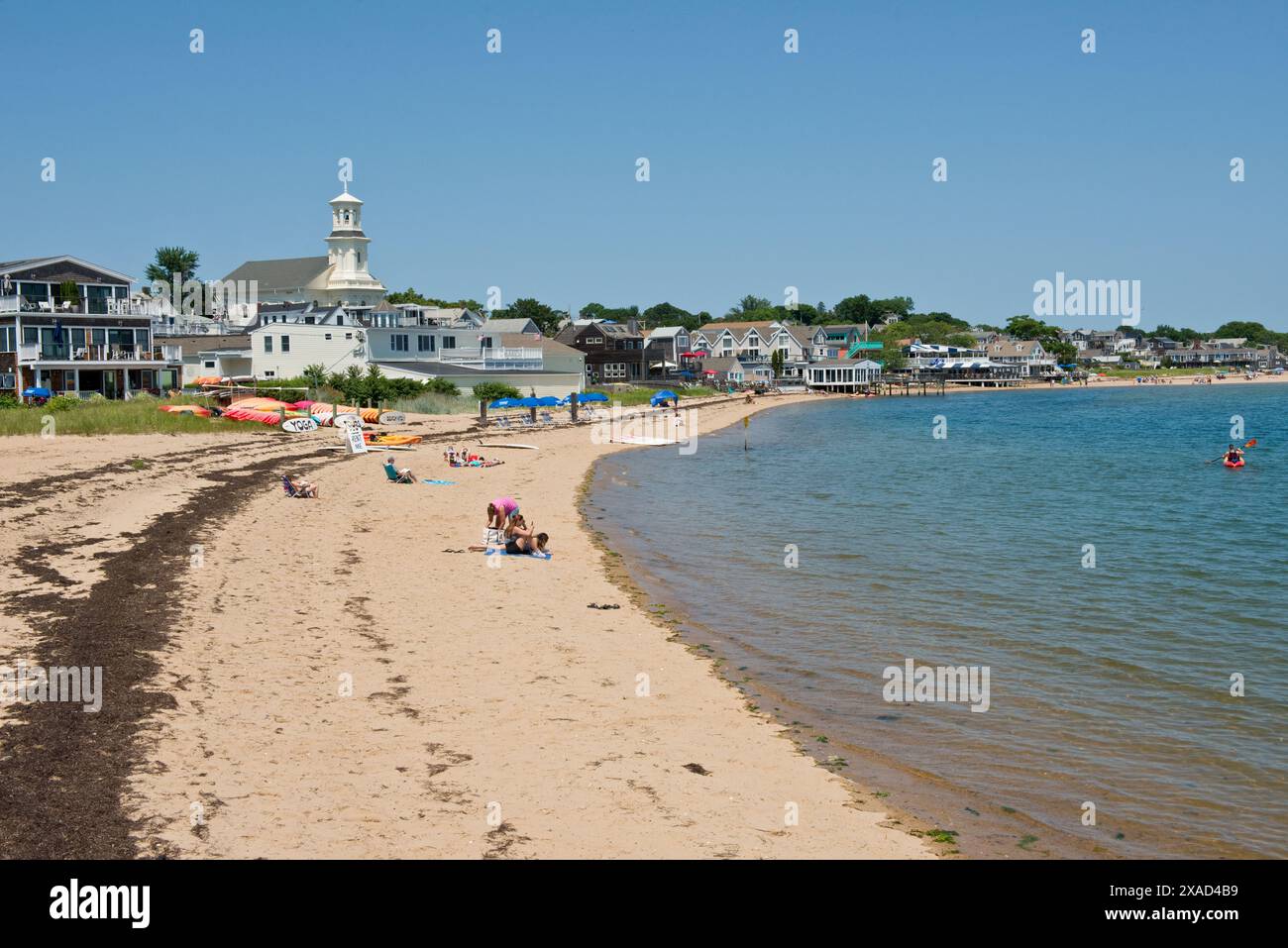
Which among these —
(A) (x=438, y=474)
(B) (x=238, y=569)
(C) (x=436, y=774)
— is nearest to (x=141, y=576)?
(B) (x=238, y=569)

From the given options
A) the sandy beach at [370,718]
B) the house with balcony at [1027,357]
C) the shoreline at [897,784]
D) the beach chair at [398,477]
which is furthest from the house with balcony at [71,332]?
the house with balcony at [1027,357]

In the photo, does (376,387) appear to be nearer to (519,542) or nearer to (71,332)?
(71,332)

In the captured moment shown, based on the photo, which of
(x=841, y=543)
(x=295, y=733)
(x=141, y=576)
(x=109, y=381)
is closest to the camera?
(x=295, y=733)

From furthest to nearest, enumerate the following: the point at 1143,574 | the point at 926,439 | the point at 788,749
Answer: the point at 926,439 < the point at 1143,574 < the point at 788,749

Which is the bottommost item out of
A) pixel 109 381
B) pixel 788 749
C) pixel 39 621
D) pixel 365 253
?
pixel 788 749

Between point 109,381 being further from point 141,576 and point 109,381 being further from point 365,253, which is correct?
point 141,576

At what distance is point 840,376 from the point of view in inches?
5969

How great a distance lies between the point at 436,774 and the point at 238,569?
Result: 418 inches

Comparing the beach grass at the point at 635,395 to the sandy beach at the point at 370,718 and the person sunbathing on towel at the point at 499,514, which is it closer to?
the person sunbathing on towel at the point at 499,514

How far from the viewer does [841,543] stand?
86.5 feet

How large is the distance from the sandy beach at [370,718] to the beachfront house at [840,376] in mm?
132181

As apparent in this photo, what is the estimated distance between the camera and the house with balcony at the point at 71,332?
2079 inches

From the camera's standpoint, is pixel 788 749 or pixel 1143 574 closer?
pixel 788 749

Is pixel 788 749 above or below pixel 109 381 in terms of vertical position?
below
